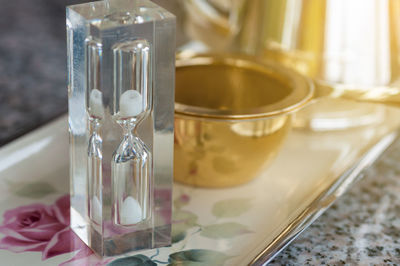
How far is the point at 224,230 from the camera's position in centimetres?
38

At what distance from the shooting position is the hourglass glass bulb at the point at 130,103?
32 centimetres

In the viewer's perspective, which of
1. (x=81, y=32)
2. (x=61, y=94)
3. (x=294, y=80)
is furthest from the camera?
(x=61, y=94)

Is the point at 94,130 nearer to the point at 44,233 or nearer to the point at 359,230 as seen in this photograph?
the point at 44,233

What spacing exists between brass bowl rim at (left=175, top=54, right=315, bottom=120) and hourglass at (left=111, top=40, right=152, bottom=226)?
0.06 metres

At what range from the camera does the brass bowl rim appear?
39 centimetres

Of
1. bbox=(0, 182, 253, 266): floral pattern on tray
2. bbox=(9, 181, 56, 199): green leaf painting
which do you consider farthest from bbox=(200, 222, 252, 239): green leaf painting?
bbox=(9, 181, 56, 199): green leaf painting

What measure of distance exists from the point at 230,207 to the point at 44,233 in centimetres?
11

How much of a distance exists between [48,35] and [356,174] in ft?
1.17

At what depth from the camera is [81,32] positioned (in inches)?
12.4

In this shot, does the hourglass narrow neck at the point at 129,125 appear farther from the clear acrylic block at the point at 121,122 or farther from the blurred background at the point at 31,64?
the blurred background at the point at 31,64

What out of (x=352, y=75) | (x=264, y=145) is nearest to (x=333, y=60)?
(x=352, y=75)

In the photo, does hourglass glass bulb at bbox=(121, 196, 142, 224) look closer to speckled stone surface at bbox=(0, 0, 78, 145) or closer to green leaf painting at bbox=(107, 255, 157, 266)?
green leaf painting at bbox=(107, 255, 157, 266)

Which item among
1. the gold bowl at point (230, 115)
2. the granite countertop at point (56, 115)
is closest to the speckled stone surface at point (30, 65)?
the granite countertop at point (56, 115)

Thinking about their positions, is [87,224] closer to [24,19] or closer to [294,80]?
[294,80]
